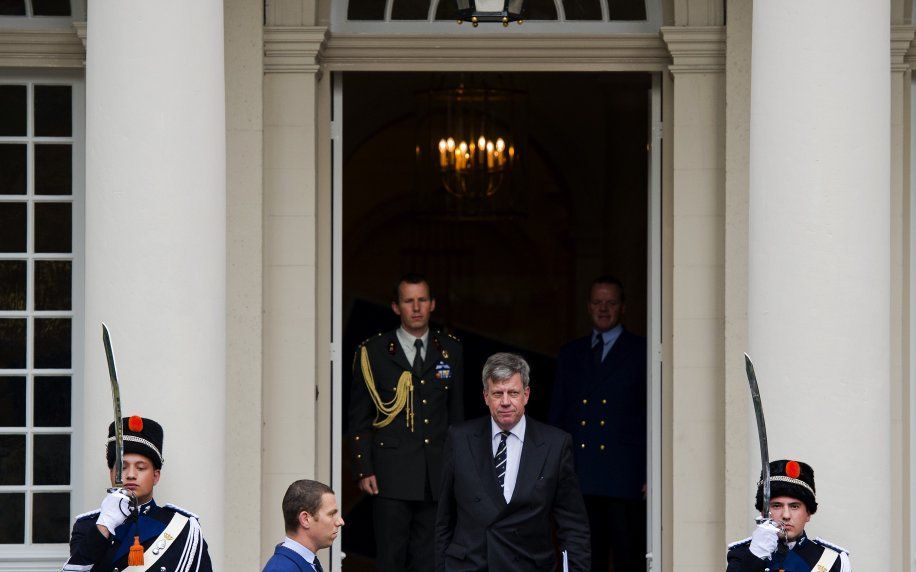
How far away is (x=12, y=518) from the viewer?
9555 millimetres

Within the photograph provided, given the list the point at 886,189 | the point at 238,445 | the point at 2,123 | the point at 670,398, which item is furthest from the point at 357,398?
the point at 886,189

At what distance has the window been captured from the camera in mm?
9555

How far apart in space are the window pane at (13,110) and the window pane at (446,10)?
2379mm

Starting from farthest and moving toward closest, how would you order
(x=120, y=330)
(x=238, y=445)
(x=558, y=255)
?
(x=558, y=255), (x=238, y=445), (x=120, y=330)

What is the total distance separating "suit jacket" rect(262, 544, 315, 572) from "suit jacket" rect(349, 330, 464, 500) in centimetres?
330

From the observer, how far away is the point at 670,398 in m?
9.45

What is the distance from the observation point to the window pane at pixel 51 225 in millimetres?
9656

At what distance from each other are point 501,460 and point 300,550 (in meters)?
Result: 1.79

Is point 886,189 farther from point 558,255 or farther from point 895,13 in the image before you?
point 558,255

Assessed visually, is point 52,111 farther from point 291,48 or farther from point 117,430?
point 117,430

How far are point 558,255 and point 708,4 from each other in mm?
10313

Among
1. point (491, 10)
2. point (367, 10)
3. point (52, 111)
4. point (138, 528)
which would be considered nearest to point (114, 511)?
point (138, 528)

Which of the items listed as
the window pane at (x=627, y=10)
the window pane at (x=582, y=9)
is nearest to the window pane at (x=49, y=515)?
the window pane at (x=582, y=9)

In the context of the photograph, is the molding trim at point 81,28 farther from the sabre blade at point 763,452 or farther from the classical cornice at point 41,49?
the sabre blade at point 763,452
